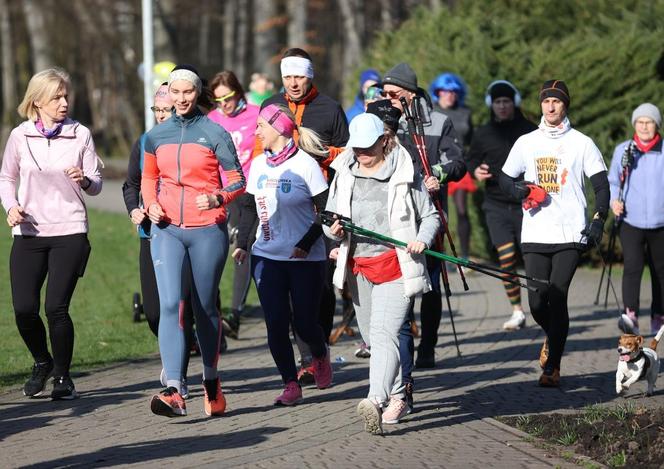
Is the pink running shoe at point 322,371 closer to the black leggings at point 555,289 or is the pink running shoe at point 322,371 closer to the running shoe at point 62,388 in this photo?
the black leggings at point 555,289

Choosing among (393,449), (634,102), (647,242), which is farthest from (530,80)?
(393,449)

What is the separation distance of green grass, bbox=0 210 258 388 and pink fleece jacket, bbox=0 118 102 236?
142 cm

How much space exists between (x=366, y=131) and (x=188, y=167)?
42.0 inches

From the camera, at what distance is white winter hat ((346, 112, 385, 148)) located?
7.48 m

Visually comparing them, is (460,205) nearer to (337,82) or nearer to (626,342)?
(626,342)

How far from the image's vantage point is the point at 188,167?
775 centimetres

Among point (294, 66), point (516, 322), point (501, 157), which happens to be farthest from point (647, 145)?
point (294, 66)

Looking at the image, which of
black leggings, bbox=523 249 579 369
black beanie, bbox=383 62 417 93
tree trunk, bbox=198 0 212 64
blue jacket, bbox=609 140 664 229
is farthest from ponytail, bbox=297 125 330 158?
tree trunk, bbox=198 0 212 64

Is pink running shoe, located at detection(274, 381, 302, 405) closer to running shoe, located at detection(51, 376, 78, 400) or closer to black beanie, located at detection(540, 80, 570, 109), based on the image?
running shoe, located at detection(51, 376, 78, 400)

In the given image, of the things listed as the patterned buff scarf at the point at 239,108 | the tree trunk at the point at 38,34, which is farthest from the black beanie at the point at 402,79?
the tree trunk at the point at 38,34

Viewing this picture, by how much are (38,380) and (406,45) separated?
11.4 m

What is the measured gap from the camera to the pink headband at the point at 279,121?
8156mm

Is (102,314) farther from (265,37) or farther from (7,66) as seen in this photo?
(7,66)

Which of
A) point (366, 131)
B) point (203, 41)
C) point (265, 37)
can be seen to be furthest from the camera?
point (203, 41)
